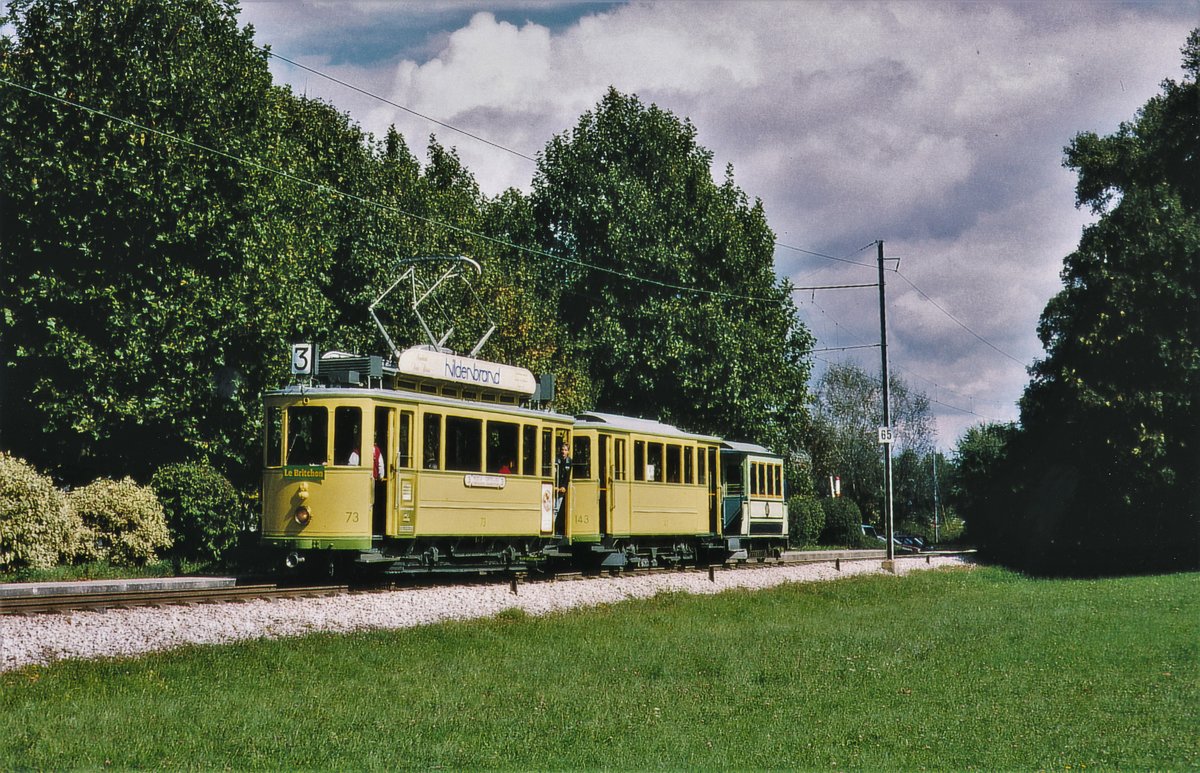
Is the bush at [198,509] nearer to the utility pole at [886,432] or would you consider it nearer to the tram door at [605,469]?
the tram door at [605,469]

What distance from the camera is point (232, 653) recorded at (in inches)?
504

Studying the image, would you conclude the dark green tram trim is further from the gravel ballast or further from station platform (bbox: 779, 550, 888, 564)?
station platform (bbox: 779, 550, 888, 564)

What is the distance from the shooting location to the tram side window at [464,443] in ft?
63.8

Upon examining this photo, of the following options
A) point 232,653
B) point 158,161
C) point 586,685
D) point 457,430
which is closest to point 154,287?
point 158,161

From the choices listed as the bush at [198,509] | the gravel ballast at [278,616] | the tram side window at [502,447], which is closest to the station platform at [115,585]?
the bush at [198,509]

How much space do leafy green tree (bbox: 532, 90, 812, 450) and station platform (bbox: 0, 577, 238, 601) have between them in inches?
764

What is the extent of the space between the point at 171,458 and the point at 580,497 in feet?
31.5

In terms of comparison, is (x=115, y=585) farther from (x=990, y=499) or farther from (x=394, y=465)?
(x=990, y=499)

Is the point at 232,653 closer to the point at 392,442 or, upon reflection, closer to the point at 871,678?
the point at 392,442

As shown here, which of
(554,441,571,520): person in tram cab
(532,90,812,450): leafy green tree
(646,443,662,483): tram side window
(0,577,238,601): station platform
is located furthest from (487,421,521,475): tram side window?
(532,90,812,450): leafy green tree

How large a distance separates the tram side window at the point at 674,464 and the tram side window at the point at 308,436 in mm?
9892

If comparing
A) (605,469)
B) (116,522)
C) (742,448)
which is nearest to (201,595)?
(116,522)

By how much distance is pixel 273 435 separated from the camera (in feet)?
61.7

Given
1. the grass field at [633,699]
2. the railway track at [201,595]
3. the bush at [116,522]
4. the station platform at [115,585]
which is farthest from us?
the bush at [116,522]
